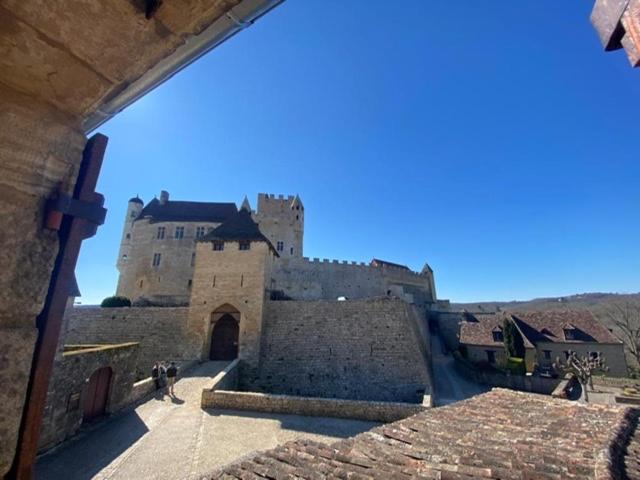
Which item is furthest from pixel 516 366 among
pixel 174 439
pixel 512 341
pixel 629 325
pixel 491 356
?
pixel 174 439

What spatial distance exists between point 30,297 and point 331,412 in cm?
1125

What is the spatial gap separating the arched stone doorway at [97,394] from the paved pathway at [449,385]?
42.6 ft

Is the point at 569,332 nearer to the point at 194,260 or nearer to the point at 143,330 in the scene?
the point at 143,330

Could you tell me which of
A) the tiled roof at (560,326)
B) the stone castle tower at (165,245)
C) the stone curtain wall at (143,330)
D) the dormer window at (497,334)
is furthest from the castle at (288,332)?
the tiled roof at (560,326)

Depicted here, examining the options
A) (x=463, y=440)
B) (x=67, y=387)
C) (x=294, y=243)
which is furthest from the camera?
(x=294, y=243)

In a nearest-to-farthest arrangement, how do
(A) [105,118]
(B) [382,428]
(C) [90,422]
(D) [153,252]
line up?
(A) [105,118], (B) [382,428], (C) [90,422], (D) [153,252]

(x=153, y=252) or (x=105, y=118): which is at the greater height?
(x=153, y=252)

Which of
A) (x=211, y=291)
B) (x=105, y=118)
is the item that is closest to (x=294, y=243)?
(x=211, y=291)

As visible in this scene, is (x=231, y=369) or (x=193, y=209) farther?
(x=193, y=209)

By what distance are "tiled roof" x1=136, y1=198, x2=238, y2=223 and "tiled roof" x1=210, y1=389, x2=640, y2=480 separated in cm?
2763

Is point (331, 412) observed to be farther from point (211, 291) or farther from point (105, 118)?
point (105, 118)

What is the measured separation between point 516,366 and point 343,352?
15211mm

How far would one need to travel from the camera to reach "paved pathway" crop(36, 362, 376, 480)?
6590 millimetres

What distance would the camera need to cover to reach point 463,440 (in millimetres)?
4270
